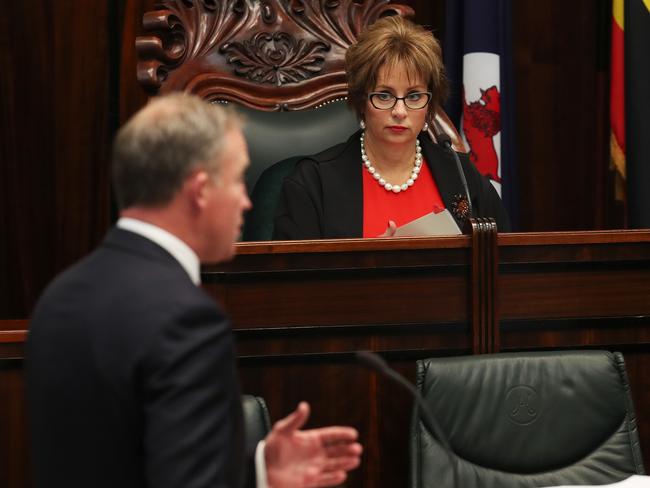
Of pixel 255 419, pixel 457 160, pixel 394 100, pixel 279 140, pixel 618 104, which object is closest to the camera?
pixel 255 419

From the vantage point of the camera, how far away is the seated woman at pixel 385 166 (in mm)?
2943

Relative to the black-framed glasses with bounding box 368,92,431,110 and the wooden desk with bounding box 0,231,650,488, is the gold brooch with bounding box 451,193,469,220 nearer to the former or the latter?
the black-framed glasses with bounding box 368,92,431,110

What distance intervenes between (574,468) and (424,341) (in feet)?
1.44

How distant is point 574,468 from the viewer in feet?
7.38

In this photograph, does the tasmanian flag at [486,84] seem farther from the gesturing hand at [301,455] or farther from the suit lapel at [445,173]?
the gesturing hand at [301,455]

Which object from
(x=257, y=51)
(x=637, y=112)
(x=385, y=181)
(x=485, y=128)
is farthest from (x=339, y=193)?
(x=637, y=112)

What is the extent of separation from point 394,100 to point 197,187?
1.74 metres

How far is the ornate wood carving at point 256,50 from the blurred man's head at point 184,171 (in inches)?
82.7

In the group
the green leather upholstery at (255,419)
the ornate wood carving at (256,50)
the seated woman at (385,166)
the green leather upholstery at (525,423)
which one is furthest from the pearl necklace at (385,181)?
the green leather upholstery at (255,419)

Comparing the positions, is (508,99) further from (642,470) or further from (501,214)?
(642,470)

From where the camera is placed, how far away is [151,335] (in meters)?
1.22

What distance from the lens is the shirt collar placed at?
1316mm

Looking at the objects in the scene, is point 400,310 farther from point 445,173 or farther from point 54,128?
point 54,128

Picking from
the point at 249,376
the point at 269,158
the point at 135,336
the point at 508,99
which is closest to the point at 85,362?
the point at 135,336
